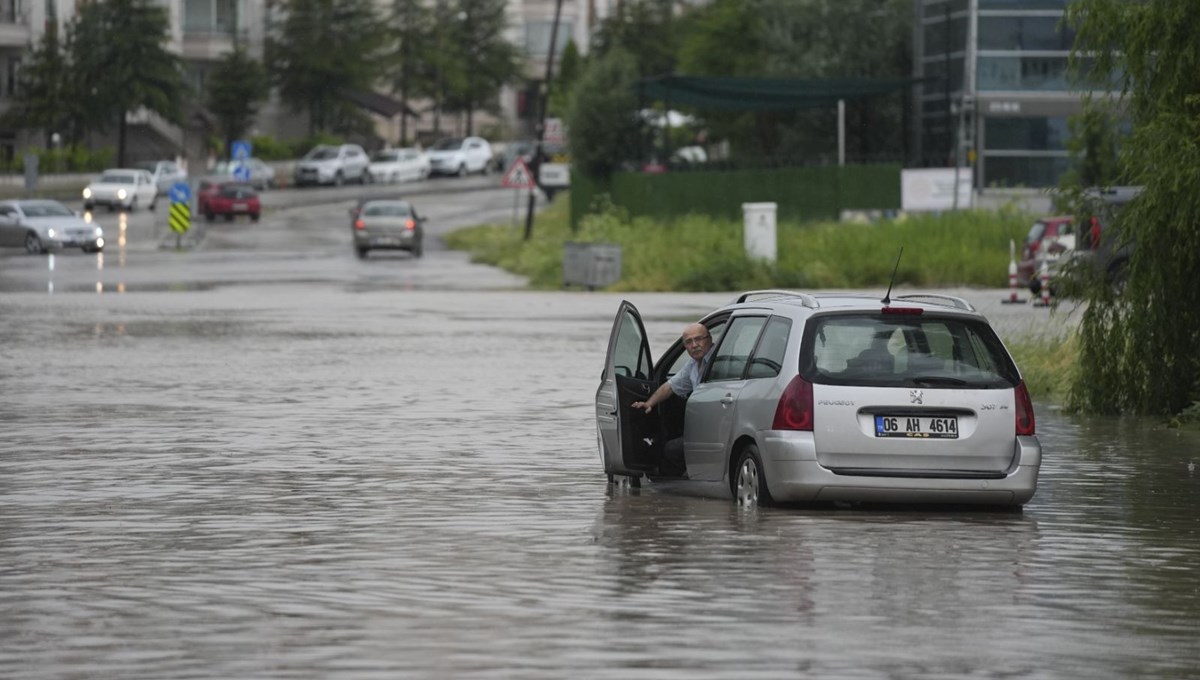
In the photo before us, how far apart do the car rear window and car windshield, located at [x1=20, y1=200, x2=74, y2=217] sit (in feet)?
183

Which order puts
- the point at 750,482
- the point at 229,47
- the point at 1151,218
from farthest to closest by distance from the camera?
1. the point at 229,47
2. the point at 1151,218
3. the point at 750,482

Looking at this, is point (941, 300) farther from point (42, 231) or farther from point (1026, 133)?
point (1026, 133)

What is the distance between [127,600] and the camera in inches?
413

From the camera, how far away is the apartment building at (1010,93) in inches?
2702

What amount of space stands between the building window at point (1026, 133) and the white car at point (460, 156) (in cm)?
4567

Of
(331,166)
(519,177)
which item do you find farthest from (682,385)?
(331,166)

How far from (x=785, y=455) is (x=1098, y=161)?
4227cm

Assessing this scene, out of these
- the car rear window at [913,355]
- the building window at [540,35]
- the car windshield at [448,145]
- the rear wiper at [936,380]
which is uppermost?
the building window at [540,35]

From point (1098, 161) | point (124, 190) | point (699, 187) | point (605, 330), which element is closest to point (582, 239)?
point (699, 187)

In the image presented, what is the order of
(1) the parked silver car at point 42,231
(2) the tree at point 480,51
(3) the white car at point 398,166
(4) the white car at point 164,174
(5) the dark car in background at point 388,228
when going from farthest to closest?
1. (2) the tree at point 480,51
2. (3) the white car at point 398,166
3. (4) the white car at point 164,174
4. (1) the parked silver car at point 42,231
5. (5) the dark car in background at point 388,228

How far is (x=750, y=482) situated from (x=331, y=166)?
91.9m

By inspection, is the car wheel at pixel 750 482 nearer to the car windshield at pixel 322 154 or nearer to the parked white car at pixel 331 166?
the parked white car at pixel 331 166

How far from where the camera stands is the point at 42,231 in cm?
6644

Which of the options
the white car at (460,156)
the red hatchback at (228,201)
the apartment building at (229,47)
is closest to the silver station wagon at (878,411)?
the red hatchback at (228,201)
